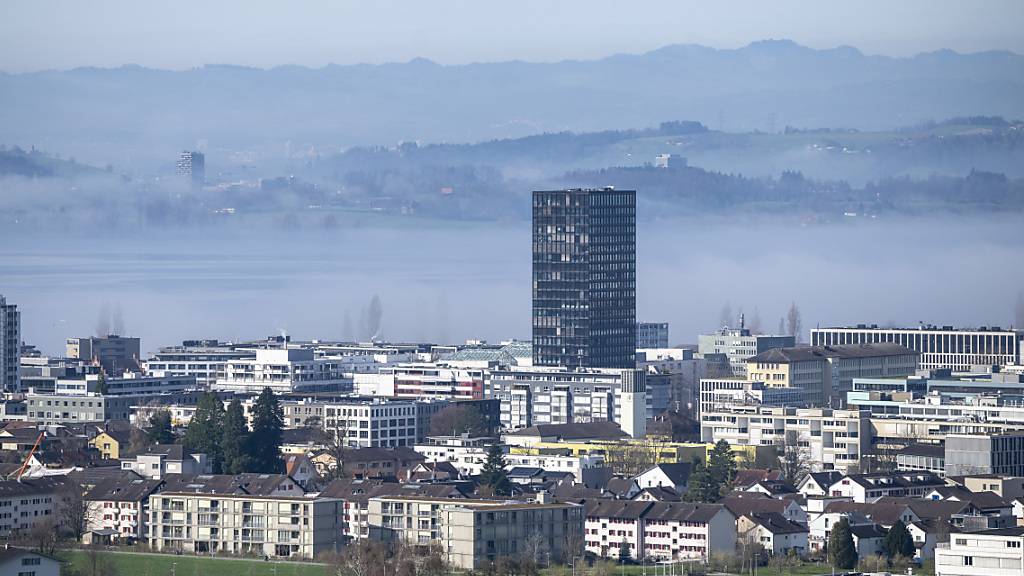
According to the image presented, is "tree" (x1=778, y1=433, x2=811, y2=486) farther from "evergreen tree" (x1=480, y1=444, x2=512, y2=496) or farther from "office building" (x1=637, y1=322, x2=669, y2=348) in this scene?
"office building" (x1=637, y1=322, x2=669, y2=348)

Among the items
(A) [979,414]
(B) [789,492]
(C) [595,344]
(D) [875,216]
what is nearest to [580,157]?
(D) [875,216]

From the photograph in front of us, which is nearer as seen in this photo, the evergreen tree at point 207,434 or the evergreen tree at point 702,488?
the evergreen tree at point 702,488

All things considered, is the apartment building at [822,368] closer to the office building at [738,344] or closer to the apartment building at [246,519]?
the office building at [738,344]

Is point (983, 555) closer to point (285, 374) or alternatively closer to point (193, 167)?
point (285, 374)

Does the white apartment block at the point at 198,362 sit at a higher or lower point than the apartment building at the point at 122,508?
higher

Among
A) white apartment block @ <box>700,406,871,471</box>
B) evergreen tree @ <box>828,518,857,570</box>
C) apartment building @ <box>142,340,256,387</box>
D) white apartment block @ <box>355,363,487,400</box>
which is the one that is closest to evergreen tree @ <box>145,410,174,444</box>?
white apartment block @ <box>700,406,871,471</box>

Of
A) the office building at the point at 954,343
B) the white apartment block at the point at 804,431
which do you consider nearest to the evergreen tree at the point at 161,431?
the white apartment block at the point at 804,431

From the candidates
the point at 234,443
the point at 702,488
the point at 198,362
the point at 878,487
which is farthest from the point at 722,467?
the point at 198,362
